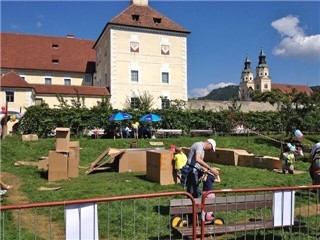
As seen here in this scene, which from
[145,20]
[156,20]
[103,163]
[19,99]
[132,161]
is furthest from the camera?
[156,20]

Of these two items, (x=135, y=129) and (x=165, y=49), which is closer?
(x=135, y=129)

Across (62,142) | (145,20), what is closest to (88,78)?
(145,20)

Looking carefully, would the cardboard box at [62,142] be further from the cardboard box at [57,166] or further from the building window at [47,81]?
the building window at [47,81]

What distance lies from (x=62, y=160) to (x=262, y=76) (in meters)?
128

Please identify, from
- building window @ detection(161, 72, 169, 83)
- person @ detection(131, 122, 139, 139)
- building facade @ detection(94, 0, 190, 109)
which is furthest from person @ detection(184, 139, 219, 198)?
building window @ detection(161, 72, 169, 83)

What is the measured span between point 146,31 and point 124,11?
3862 millimetres

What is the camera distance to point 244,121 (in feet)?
113

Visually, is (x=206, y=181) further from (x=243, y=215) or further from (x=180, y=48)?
(x=180, y=48)

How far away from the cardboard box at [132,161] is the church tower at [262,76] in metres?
124

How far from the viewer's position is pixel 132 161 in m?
15.3

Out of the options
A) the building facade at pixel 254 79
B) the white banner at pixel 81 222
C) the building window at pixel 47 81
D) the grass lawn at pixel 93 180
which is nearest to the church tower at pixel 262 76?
the building facade at pixel 254 79

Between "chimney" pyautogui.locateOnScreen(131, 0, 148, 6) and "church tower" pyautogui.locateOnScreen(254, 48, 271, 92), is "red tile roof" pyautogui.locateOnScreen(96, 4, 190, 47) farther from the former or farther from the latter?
"church tower" pyautogui.locateOnScreen(254, 48, 271, 92)

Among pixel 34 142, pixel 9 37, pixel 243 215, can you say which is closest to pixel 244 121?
pixel 34 142

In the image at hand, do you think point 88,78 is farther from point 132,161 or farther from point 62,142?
point 62,142
